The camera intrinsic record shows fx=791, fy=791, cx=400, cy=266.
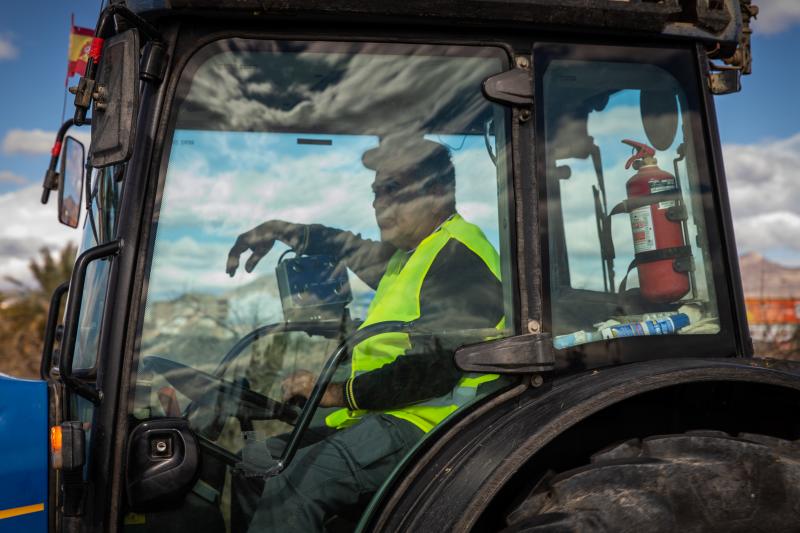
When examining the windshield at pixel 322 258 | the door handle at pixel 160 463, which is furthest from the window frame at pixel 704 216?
the door handle at pixel 160 463

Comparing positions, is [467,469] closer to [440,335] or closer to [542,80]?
[440,335]

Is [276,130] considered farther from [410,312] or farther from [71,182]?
[71,182]

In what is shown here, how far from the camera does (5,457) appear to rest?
1959mm

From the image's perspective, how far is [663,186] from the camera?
7.42 ft

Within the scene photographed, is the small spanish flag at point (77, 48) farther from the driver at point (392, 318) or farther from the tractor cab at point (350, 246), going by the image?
the driver at point (392, 318)

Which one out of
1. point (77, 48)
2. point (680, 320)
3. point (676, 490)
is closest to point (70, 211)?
point (77, 48)

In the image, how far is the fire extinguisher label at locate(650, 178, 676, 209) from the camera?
2252 mm

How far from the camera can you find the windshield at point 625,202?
2.16m

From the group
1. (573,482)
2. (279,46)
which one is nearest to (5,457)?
(279,46)

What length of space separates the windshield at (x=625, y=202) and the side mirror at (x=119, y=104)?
1070 millimetres

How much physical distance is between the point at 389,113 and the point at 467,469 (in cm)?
95

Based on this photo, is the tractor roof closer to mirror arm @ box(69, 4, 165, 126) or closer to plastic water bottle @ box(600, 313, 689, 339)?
mirror arm @ box(69, 4, 165, 126)

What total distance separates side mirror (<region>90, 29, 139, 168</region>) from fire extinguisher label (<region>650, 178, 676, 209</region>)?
4.62 feet

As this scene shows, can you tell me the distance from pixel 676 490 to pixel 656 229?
74 cm
